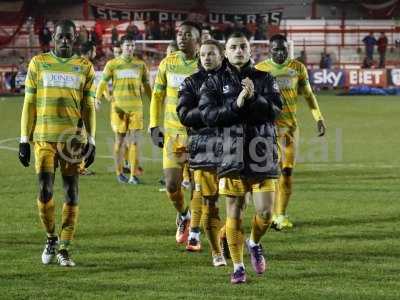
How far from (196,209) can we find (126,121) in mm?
6870

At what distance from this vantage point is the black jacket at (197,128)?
9469 millimetres

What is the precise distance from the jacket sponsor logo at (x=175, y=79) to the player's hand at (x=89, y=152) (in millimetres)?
1576

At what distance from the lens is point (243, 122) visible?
29.7 ft

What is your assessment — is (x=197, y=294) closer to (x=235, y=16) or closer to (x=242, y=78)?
(x=242, y=78)

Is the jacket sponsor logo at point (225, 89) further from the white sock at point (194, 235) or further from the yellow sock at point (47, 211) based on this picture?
the white sock at point (194, 235)

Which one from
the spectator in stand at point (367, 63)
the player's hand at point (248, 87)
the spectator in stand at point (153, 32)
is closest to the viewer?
the player's hand at point (248, 87)

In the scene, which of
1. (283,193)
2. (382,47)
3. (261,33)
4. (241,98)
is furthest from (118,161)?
(382,47)

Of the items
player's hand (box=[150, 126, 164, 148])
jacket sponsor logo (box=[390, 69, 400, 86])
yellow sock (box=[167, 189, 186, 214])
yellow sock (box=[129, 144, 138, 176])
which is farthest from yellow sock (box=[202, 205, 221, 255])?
jacket sponsor logo (box=[390, 69, 400, 86])

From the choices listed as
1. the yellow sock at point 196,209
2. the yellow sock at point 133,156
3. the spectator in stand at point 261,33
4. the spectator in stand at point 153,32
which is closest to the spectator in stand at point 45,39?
the spectator in stand at point 153,32

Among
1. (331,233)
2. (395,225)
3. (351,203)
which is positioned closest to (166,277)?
(331,233)

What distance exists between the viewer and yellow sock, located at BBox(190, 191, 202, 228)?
35.7 feet

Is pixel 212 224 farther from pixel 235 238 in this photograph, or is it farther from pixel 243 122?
pixel 243 122

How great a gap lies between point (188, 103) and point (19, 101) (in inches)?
1038

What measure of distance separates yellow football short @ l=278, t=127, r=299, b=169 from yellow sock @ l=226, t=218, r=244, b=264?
3315mm
